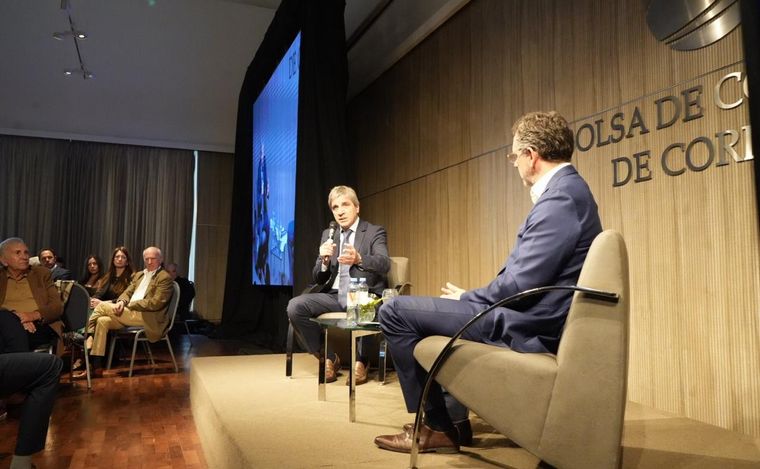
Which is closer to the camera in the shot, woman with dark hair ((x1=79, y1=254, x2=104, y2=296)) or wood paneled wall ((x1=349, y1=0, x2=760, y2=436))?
wood paneled wall ((x1=349, y1=0, x2=760, y2=436))

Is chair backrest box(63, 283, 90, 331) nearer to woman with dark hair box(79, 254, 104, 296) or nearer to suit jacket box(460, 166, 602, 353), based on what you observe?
woman with dark hair box(79, 254, 104, 296)

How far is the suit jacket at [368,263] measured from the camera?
3.46 metres

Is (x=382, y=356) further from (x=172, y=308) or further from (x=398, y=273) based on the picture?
(x=172, y=308)

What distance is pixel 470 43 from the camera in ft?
15.1

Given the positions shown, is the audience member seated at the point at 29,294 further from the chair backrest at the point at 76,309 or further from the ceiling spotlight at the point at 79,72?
the ceiling spotlight at the point at 79,72

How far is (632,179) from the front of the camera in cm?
304

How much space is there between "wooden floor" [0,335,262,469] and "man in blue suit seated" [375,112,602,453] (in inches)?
52.6

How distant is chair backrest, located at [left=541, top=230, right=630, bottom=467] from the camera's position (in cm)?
143

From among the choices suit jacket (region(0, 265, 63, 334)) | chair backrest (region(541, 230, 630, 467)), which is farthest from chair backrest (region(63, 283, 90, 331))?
chair backrest (region(541, 230, 630, 467))

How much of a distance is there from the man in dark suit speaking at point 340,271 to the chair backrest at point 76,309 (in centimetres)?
195

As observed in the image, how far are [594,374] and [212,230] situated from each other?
10.1 m

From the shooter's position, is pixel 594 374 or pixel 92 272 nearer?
pixel 594 374

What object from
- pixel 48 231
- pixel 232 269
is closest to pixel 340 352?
pixel 232 269

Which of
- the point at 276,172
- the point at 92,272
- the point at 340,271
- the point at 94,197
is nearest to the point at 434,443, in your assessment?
the point at 340,271
